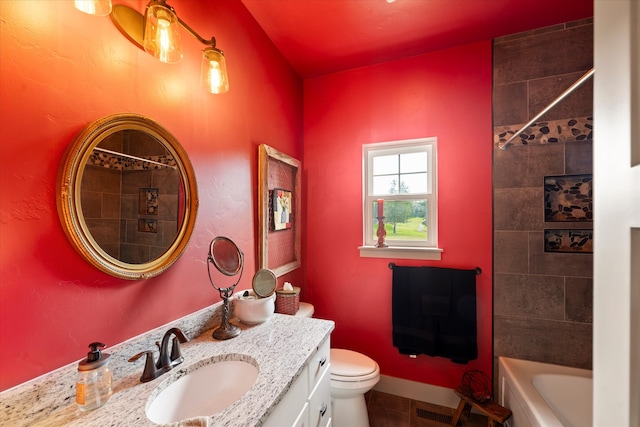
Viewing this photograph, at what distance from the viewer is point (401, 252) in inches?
83.1

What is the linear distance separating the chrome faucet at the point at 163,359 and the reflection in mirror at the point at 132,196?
32cm

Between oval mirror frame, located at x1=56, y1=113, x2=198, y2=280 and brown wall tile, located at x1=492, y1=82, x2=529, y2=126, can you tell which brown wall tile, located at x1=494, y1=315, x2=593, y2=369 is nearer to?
brown wall tile, located at x1=492, y1=82, x2=529, y2=126

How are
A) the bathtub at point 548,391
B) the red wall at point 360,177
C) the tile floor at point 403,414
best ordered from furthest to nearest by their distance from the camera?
the red wall at point 360,177, the tile floor at point 403,414, the bathtub at point 548,391

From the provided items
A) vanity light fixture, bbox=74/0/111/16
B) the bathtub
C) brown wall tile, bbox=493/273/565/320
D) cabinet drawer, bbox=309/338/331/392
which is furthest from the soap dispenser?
brown wall tile, bbox=493/273/565/320

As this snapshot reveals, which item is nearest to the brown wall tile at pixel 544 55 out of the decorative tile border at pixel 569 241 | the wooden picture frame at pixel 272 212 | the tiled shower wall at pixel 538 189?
the tiled shower wall at pixel 538 189

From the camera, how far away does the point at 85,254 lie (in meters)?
0.85

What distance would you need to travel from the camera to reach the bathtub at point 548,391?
151 centimetres

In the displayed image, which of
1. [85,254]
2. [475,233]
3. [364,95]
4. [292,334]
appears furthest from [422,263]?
[85,254]

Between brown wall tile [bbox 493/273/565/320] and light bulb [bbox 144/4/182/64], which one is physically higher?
light bulb [bbox 144/4/182/64]

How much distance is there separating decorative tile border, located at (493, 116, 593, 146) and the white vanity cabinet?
1841mm

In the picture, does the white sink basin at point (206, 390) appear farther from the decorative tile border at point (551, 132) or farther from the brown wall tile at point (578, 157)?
the brown wall tile at point (578, 157)

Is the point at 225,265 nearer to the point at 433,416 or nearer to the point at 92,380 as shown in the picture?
the point at 92,380

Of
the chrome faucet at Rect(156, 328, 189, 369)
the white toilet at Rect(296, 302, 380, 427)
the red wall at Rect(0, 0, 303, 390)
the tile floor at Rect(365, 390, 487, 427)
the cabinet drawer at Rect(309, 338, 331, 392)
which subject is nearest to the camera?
the red wall at Rect(0, 0, 303, 390)

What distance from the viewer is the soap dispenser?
75 centimetres
